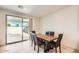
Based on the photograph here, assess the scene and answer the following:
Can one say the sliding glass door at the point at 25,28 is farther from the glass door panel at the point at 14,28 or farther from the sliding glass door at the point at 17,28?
the glass door panel at the point at 14,28

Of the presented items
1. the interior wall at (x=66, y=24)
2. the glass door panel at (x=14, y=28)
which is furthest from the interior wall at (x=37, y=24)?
the glass door panel at (x=14, y=28)

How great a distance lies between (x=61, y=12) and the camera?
355cm

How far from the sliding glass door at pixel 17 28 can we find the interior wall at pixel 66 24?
2.08 ft

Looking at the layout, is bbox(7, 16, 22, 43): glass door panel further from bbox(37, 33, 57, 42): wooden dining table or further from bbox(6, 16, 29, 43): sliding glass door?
bbox(37, 33, 57, 42): wooden dining table

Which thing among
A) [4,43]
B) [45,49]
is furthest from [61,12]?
[4,43]

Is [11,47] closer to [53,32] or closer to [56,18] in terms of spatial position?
[53,32]

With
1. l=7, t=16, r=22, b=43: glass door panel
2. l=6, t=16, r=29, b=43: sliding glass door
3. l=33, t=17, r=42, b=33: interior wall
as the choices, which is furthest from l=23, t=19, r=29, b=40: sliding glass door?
l=33, t=17, r=42, b=33: interior wall

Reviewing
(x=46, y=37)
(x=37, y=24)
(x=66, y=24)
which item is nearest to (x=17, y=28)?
(x=37, y=24)

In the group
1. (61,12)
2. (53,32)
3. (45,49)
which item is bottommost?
(45,49)

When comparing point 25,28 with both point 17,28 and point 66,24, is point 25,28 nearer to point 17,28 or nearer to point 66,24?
point 17,28

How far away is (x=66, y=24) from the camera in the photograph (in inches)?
144

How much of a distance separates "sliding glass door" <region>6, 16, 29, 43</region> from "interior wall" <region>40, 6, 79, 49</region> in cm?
64

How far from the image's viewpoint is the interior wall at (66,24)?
332 centimetres
